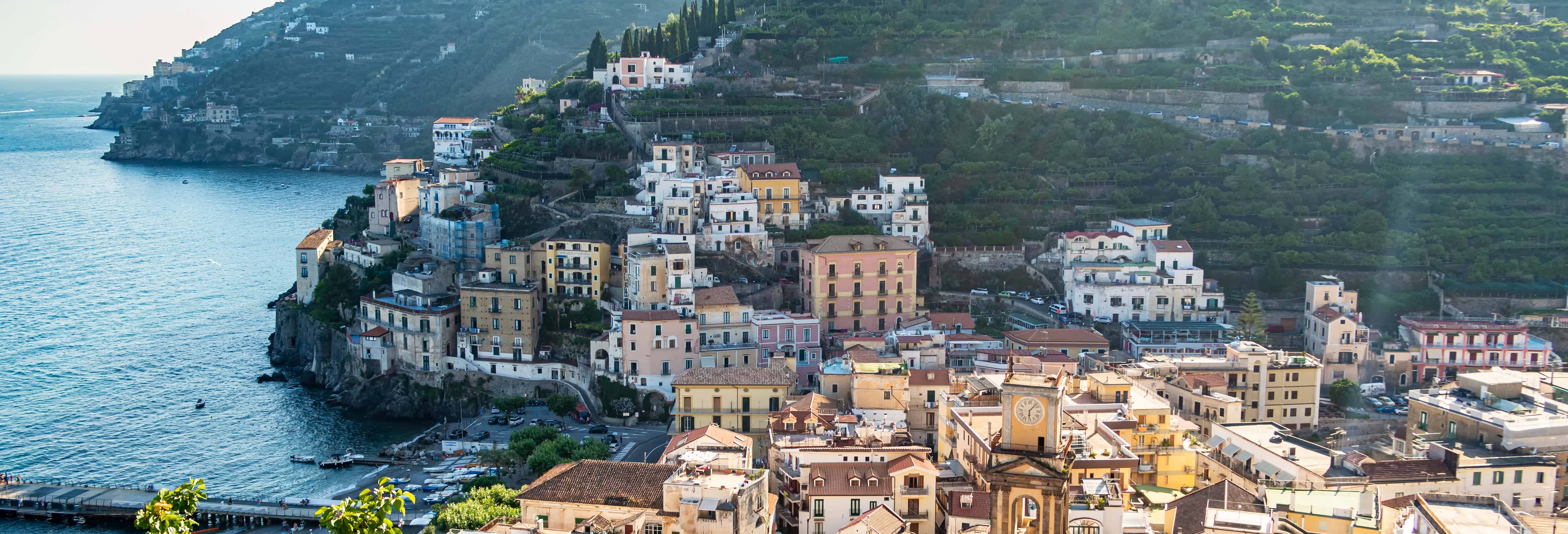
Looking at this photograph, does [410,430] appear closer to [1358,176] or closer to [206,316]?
[206,316]

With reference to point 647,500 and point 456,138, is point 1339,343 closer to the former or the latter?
point 647,500

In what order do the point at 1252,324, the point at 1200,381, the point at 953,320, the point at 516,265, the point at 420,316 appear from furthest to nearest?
the point at 516,265 < the point at 420,316 < the point at 1252,324 < the point at 953,320 < the point at 1200,381

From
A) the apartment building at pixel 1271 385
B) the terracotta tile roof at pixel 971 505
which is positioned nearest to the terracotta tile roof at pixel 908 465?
the terracotta tile roof at pixel 971 505

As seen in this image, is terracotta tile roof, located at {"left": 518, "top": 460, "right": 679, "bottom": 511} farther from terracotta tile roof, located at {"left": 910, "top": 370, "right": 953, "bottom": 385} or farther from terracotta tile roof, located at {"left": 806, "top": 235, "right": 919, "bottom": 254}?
terracotta tile roof, located at {"left": 806, "top": 235, "right": 919, "bottom": 254}

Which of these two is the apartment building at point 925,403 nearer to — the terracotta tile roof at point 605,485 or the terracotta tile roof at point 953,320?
the terracotta tile roof at point 953,320

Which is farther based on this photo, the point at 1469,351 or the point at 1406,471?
the point at 1469,351

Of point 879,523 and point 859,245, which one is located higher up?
point 859,245

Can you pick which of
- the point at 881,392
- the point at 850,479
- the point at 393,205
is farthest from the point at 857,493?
the point at 393,205
